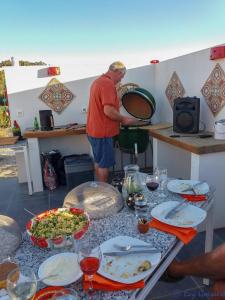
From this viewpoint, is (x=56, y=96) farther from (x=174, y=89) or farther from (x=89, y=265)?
(x=89, y=265)

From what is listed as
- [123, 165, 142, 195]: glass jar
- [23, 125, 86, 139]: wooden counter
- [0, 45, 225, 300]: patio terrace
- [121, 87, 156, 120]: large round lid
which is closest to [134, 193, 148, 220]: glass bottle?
[123, 165, 142, 195]: glass jar

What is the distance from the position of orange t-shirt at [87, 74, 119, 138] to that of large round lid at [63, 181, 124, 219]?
148 cm

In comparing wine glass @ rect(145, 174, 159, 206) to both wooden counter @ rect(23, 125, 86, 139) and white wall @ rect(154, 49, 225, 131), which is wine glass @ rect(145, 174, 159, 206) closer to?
white wall @ rect(154, 49, 225, 131)

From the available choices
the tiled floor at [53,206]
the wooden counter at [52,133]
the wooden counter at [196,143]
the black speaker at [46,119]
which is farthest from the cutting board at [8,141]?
the wooden counter at [196,143]

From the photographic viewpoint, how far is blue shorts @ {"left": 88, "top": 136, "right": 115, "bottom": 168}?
10.2ft

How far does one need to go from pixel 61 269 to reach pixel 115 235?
1.07 feet

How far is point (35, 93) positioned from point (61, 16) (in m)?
2.13

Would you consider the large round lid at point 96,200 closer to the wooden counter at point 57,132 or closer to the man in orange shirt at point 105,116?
the man in orange shirt at point 105,116

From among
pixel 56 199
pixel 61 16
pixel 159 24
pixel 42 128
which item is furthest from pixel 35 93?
pixel 159 24

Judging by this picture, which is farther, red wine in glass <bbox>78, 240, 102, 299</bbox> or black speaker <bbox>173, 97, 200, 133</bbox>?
black speaker <bbox>173, 97, 200, 133</bbox>

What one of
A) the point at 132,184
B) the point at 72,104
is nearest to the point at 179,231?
the point at 132,184

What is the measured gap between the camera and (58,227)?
4.19 ft

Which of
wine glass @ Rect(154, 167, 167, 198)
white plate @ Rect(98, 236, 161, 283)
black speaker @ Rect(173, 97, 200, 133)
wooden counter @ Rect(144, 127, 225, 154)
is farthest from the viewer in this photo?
black speaker @ Rect(173, 97, 200, 133)

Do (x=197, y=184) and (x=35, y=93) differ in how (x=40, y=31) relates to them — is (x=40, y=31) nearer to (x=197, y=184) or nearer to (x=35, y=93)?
(x=35, y=93)
